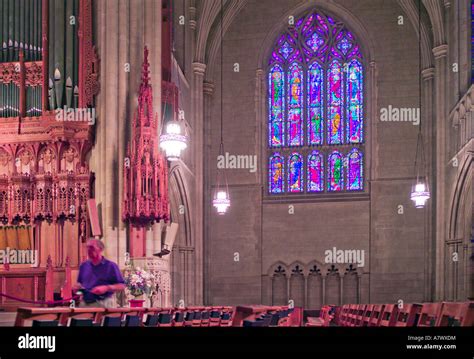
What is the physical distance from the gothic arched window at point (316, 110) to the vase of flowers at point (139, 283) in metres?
15.3

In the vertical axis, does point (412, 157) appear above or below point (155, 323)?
above

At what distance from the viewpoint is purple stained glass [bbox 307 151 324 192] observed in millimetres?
33062

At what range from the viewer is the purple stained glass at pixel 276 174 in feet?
109

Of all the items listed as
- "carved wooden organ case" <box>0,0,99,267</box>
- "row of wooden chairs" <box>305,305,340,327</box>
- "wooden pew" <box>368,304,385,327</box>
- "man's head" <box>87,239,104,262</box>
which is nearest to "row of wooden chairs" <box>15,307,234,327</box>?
"man's head" <box>87,239,104,262</box>

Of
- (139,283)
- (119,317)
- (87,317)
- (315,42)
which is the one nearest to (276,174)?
(315,42)

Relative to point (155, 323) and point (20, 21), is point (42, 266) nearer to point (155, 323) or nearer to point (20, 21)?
point (20, 21)

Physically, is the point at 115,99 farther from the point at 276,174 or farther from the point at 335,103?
the point at 335,103

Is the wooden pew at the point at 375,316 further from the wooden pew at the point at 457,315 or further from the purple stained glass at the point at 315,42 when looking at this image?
the purple stained glass at the point at 315,42

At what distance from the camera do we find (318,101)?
111ft

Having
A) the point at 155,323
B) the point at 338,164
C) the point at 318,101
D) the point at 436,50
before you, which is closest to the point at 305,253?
the point at 338,164

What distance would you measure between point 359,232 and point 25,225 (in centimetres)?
1555

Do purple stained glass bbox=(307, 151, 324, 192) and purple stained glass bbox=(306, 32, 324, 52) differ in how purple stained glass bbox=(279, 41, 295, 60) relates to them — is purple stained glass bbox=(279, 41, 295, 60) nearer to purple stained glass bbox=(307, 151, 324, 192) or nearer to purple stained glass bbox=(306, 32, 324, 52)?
purple stained glass bbox=(306, 32, 324, 52)

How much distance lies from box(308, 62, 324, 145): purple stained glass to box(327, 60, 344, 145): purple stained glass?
1.10 feet

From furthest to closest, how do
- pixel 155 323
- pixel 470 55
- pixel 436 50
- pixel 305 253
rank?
pixel 305 253
pixel 436 50
pixel 470 55
pixel 155 323
